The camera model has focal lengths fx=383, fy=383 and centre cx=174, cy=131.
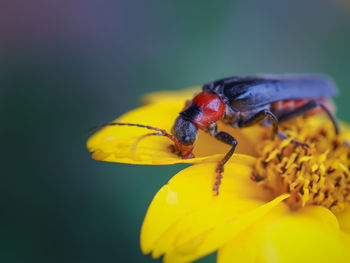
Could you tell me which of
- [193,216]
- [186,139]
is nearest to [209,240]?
[193,216]

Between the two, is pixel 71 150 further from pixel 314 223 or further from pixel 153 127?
pixel 314 223

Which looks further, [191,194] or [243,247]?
[191,194]

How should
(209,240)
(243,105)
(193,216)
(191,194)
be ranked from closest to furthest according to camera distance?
(209,240), (193,216), (191,194), (243,105)

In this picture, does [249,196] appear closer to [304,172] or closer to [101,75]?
[304,172]

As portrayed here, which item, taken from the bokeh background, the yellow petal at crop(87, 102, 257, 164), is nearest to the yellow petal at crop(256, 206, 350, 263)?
the yellow petal at crop(87, 102, 257, 164)

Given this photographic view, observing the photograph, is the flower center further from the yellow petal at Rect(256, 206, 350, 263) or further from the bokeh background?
the bokeh background

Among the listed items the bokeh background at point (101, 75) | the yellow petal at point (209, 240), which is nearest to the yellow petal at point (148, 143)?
the yellow petal at point (209, 240)
